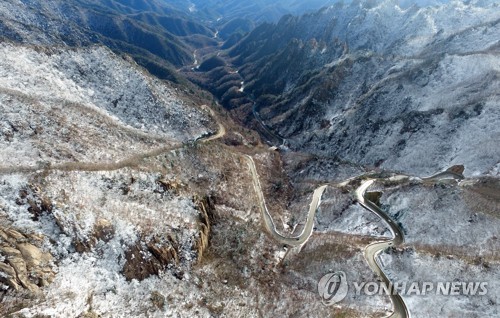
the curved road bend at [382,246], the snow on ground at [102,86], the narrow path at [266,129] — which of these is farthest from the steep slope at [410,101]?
the snow on ground at [102,86]

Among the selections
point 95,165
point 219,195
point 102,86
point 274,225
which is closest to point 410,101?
point 274,225

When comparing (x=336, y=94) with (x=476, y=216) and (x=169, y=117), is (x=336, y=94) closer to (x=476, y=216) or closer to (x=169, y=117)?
(x=169, y=117)

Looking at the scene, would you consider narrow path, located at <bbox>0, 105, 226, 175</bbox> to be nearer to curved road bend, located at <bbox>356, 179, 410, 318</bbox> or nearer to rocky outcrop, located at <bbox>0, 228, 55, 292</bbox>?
rocky outcrop, located at <bbox>0, 228, 55, 292</bbox>

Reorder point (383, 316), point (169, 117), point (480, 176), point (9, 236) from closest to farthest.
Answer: point (9, 236), point (383, 316), point (480, 176), point (169, 117)

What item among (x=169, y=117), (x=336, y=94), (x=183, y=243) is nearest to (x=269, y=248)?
(x=183, y=243)

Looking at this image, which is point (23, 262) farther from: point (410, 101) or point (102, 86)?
point (410, 101)

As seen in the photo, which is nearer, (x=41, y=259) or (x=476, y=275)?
(x=41, y=259)

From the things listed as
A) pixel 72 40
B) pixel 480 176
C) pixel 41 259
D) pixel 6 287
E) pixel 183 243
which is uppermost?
pixel 72 40
